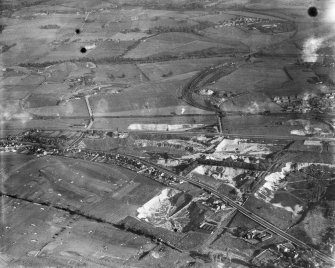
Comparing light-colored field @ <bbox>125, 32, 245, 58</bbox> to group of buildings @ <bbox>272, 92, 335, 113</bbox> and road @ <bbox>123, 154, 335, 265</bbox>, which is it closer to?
group of buildings @ <bbox>272, 92, 335, 113</bbox>

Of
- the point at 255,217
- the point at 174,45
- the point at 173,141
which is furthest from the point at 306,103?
the point at 174,45

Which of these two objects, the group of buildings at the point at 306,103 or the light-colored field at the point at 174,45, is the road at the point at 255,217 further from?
the light-colored field at the point at 174,45

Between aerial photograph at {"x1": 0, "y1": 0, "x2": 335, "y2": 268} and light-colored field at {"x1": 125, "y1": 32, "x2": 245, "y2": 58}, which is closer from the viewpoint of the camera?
aerial photograph at {"x1": 0, "y1": 0, "x2": 335, "y2": 268}

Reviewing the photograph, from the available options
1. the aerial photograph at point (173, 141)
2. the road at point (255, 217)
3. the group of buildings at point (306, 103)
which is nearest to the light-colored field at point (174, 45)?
the aerial photograph at point (173, 141)

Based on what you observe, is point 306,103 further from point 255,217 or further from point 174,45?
point 174,45

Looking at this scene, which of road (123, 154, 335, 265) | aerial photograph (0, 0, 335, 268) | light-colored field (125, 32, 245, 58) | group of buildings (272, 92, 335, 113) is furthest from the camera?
light-colored field (125, 32, 245, 58)

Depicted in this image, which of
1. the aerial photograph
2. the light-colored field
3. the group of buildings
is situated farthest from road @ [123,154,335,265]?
the light-colored field

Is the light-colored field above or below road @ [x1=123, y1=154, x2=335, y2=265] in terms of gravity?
below

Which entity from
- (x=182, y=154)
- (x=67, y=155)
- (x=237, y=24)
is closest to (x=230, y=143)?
(x=182, y=154)

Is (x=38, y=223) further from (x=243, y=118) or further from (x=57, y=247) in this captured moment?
(x=243, y=118)

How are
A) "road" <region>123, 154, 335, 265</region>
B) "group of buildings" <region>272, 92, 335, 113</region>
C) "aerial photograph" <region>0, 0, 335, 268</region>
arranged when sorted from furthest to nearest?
"group of buildings" <region>272, 92, 335, 113</region> < "aerial photograph" <region>0, 0, 335, 268</region> < "road" <region>123, 154, 335, 265</region>
